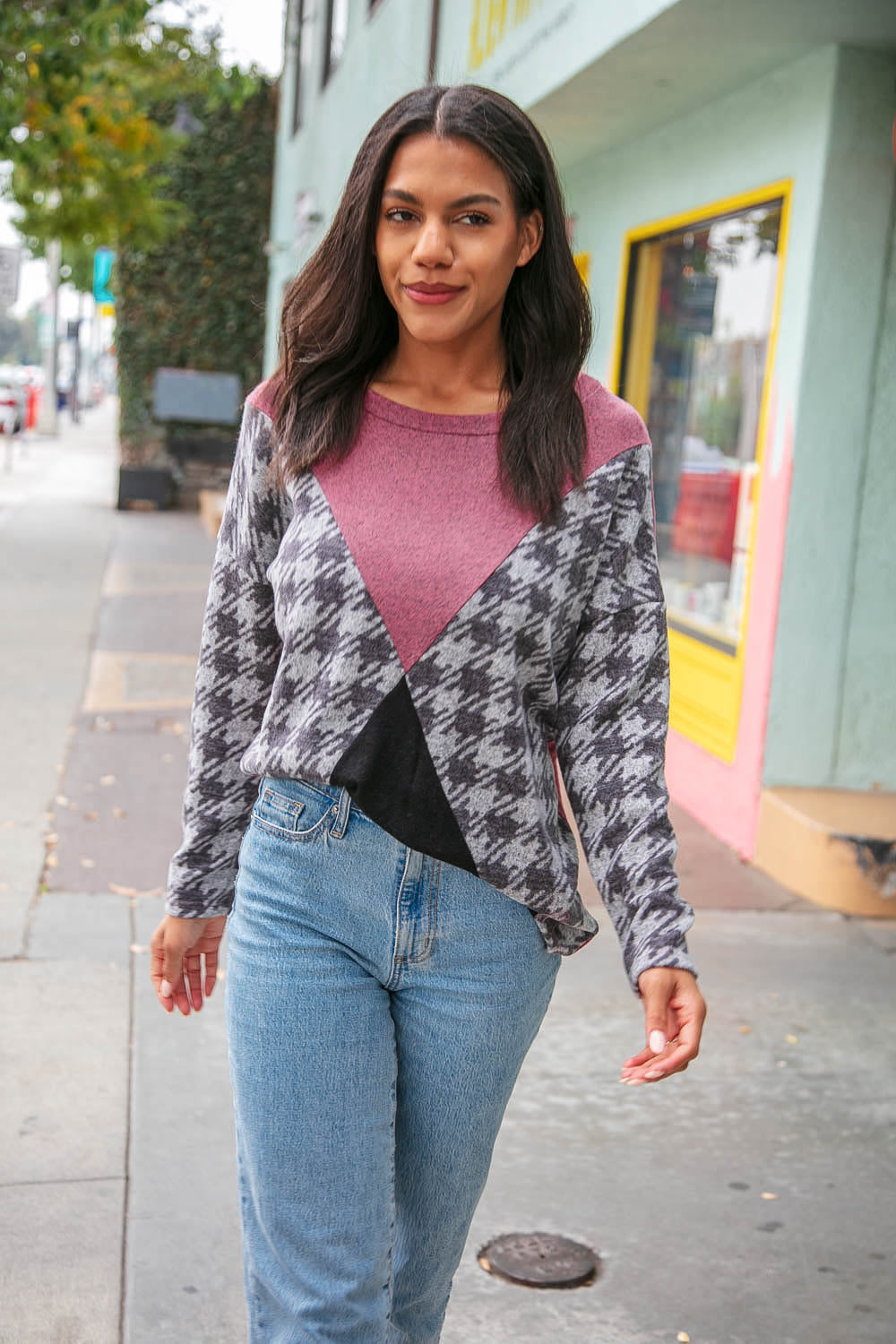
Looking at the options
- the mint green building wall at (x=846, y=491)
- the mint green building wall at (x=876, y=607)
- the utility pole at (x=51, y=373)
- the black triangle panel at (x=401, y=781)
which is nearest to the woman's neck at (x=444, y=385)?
the black triangle panel at (x=401, y=781)

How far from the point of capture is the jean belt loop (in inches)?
73.6

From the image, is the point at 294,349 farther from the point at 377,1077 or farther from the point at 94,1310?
the point at 94,1310

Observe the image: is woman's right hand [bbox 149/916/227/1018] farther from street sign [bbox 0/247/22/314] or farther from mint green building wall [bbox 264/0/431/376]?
street sign [bbox 0/247/22/314]

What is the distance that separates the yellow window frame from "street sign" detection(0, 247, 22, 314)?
43.3ft

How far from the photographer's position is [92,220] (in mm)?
17641

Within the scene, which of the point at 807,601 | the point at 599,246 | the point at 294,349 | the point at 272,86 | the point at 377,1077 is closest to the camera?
the point at 377,1077

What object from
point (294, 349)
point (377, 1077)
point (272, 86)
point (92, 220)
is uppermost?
point (272, 86)

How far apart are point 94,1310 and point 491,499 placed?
72.2 inches

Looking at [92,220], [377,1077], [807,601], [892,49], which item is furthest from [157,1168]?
[92,220]

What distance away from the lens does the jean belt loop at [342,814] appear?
1.87 metres

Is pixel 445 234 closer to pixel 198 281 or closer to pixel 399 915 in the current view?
pixel 399 915

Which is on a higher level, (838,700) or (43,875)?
(838,700)

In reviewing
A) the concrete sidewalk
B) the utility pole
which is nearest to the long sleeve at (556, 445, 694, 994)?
the concrete sidewalk

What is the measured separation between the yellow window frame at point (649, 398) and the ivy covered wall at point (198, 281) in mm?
12090
